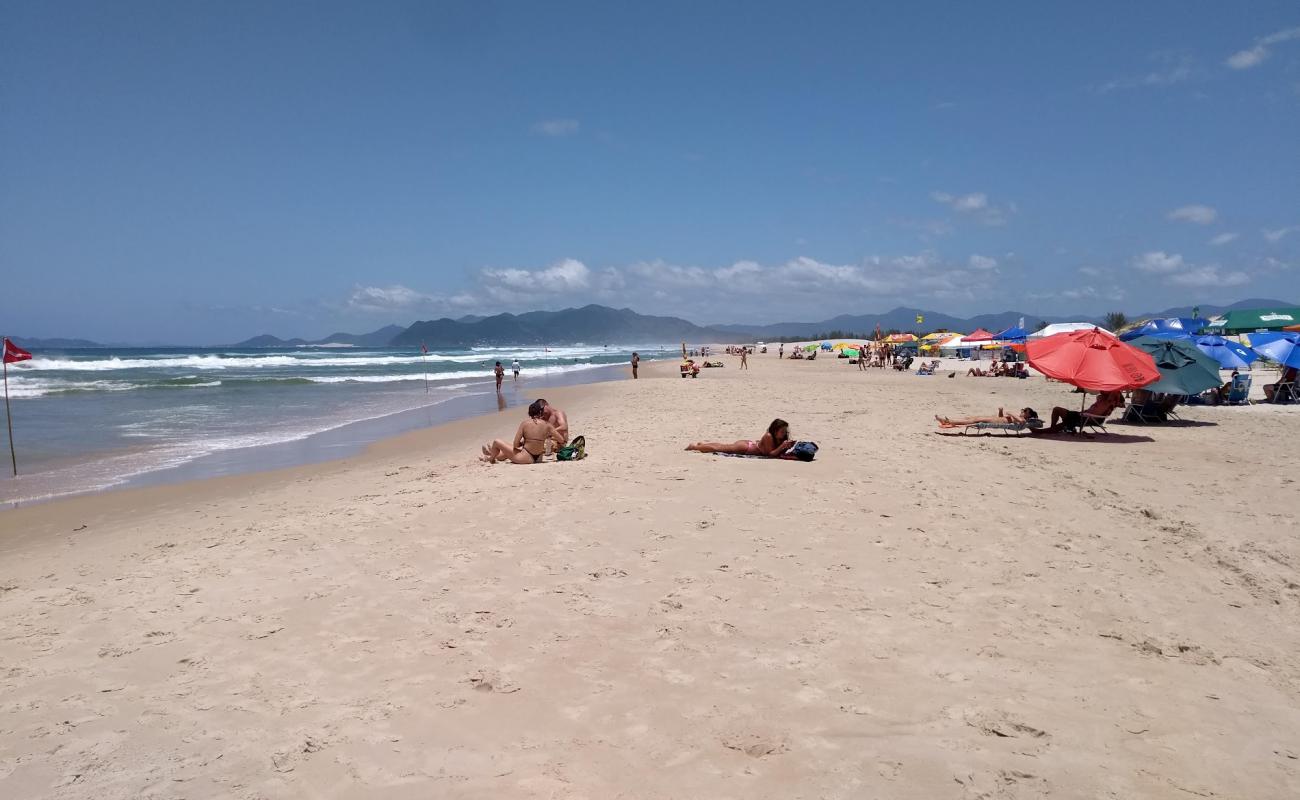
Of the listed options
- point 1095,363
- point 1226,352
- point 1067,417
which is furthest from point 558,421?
point 1226,352

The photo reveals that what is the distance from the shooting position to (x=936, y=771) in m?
2.82

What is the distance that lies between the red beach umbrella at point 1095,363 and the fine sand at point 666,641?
3.03 meters

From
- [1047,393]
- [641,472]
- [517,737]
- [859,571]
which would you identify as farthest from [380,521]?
[1047,393]

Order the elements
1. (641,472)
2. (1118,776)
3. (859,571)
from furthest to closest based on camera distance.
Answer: (641,472), (859,571), (1118,776)

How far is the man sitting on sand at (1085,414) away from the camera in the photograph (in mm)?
11562

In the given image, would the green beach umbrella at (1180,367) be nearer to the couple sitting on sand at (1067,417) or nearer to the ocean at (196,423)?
the couple sitting on sand at (1067,417)

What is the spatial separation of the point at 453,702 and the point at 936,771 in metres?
2.22

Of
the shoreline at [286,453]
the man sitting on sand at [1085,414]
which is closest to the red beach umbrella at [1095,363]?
the man sitting on sand at [1085,414]

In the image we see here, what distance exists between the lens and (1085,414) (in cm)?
1156

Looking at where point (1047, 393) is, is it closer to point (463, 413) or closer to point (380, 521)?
point (463, 413)

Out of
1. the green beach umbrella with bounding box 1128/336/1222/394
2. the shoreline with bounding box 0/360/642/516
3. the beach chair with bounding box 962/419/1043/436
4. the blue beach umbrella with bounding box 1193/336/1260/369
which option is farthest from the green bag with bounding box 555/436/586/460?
the blue beach umbrella with bounding box 1193/336/1260/369

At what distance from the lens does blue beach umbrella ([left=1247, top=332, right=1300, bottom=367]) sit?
16047 mm

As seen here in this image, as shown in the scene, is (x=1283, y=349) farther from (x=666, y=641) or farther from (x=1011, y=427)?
(x=666, y=641)

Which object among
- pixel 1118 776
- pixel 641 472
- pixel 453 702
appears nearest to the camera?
pixel 1118 776
